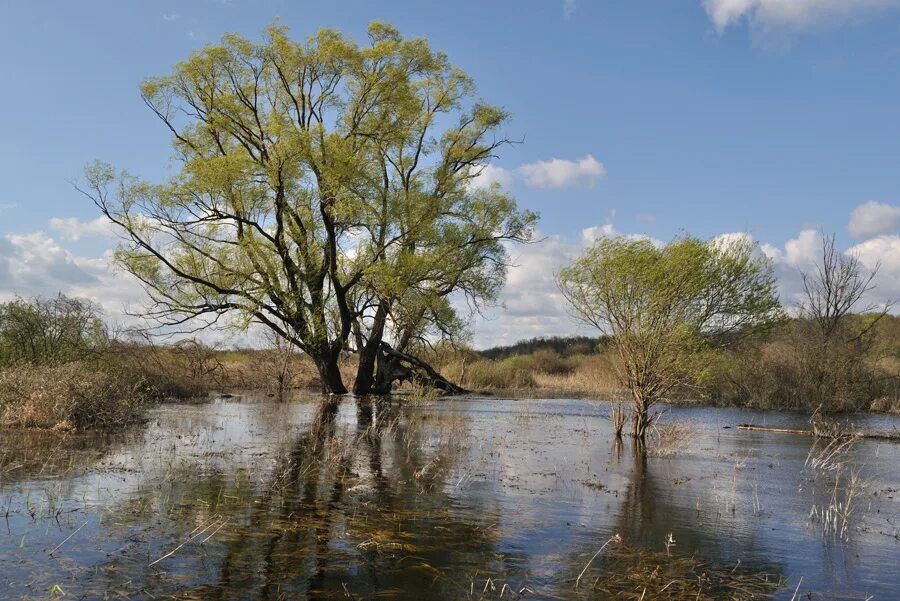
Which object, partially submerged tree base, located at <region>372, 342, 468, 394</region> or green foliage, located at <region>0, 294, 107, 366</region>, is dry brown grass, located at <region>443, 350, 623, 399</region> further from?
green foliage, located at <region>0, 294, 107, 366</region>

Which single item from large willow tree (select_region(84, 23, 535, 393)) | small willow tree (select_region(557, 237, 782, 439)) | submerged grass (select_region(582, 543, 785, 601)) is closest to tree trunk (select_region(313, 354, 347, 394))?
large willow tree (select_region(84, 23, 535, 393))

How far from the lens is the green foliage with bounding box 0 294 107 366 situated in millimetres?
22859

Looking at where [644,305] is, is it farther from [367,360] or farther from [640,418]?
[367,360]

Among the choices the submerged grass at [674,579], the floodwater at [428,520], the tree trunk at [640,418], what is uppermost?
the tree trunk at [640,418]

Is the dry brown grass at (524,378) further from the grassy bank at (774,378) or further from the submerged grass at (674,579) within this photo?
the submerged grass at (674,579)

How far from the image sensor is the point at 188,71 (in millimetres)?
31906

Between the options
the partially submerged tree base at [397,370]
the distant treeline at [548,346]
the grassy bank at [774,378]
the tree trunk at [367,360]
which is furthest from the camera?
the distant treeline at [548,346]

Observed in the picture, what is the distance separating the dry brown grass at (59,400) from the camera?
16.9 meters

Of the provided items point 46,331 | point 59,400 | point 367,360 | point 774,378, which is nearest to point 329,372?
point 367,360

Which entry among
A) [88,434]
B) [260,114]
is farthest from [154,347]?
[88,434]

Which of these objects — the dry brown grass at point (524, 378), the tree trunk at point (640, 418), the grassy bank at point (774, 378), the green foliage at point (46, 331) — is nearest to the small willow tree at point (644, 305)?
the tree trunk at point (640, 418)

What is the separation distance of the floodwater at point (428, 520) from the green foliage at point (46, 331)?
26.0 feet

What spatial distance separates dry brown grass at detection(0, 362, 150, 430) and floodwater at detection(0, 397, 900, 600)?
3.84ft

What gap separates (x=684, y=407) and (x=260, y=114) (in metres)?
26.7
